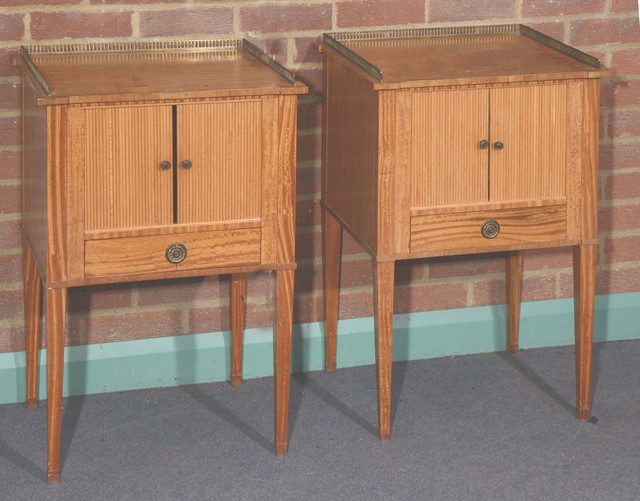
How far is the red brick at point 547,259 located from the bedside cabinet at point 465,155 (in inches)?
20.4

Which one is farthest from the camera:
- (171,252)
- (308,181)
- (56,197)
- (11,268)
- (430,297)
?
(430,297)

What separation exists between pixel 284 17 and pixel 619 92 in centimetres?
95

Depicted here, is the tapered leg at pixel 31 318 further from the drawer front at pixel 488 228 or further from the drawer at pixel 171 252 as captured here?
the drawer front at pixel 488 228

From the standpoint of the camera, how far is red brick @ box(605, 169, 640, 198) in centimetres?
371

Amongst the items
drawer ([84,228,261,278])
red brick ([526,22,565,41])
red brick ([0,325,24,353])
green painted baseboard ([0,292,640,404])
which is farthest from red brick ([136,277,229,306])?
red brick ([526,22,565,41])

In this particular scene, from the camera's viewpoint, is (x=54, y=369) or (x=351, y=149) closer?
(x=54, y=369)

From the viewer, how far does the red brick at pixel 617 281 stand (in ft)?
12.6

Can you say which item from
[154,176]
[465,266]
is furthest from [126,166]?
[465,266]

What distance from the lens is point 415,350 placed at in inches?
147

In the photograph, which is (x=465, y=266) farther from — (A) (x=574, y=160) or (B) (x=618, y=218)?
(A) (x=574, y=160)

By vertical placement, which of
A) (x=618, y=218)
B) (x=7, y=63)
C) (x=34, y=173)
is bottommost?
(x=618, y=218)

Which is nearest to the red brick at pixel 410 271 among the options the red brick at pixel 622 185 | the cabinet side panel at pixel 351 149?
the cabinet side panel at pixel 351 149

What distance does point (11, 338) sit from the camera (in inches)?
135

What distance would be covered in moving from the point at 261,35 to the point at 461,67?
1.80 feet
